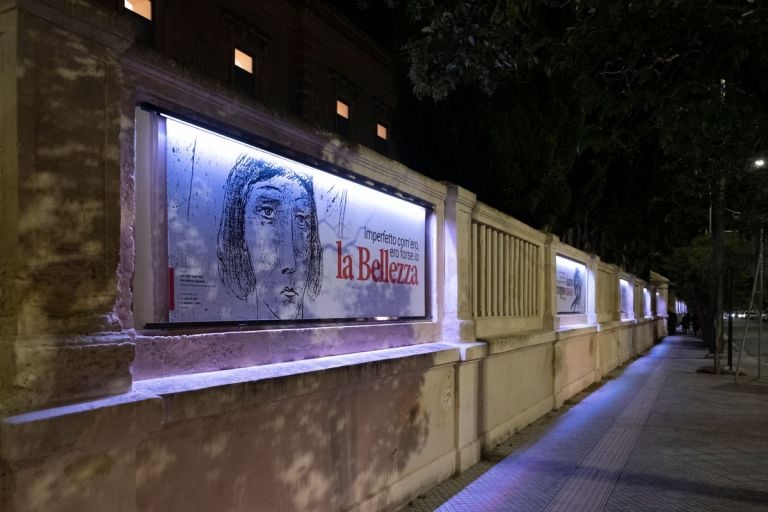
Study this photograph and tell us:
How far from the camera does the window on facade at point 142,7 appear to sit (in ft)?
38.0

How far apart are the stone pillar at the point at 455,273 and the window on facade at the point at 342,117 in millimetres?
11742

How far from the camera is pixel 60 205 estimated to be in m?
2.43

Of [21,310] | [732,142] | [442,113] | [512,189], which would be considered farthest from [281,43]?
[21,310]

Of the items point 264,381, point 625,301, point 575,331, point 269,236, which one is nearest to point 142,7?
point 269,236

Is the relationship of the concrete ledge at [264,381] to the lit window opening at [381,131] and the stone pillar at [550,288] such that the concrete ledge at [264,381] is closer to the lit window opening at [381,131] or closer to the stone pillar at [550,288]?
the stone pillar at [550,288]

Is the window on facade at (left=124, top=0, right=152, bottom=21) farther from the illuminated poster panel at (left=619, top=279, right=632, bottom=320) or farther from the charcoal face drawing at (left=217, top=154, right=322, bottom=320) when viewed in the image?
the illuminated poster panel at (left=619, top=279, right=632, bottom=320)

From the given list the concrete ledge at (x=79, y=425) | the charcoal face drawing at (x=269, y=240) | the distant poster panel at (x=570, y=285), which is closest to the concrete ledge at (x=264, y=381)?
the concrete ledge at (x=79, y=425)

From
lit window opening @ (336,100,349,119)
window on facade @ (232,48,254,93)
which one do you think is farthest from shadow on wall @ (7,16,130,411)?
lit window opening @ (336,100,349,119)

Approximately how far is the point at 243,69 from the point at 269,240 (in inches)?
462

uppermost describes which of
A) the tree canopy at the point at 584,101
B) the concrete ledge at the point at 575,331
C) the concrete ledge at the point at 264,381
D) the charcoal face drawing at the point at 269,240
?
the tree canopy at the point at 584,101

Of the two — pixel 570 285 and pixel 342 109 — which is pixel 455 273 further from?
pixel 342 109

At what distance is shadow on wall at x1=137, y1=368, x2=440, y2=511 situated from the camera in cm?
283

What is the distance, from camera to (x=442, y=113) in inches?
375

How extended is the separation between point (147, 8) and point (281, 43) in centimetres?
411
